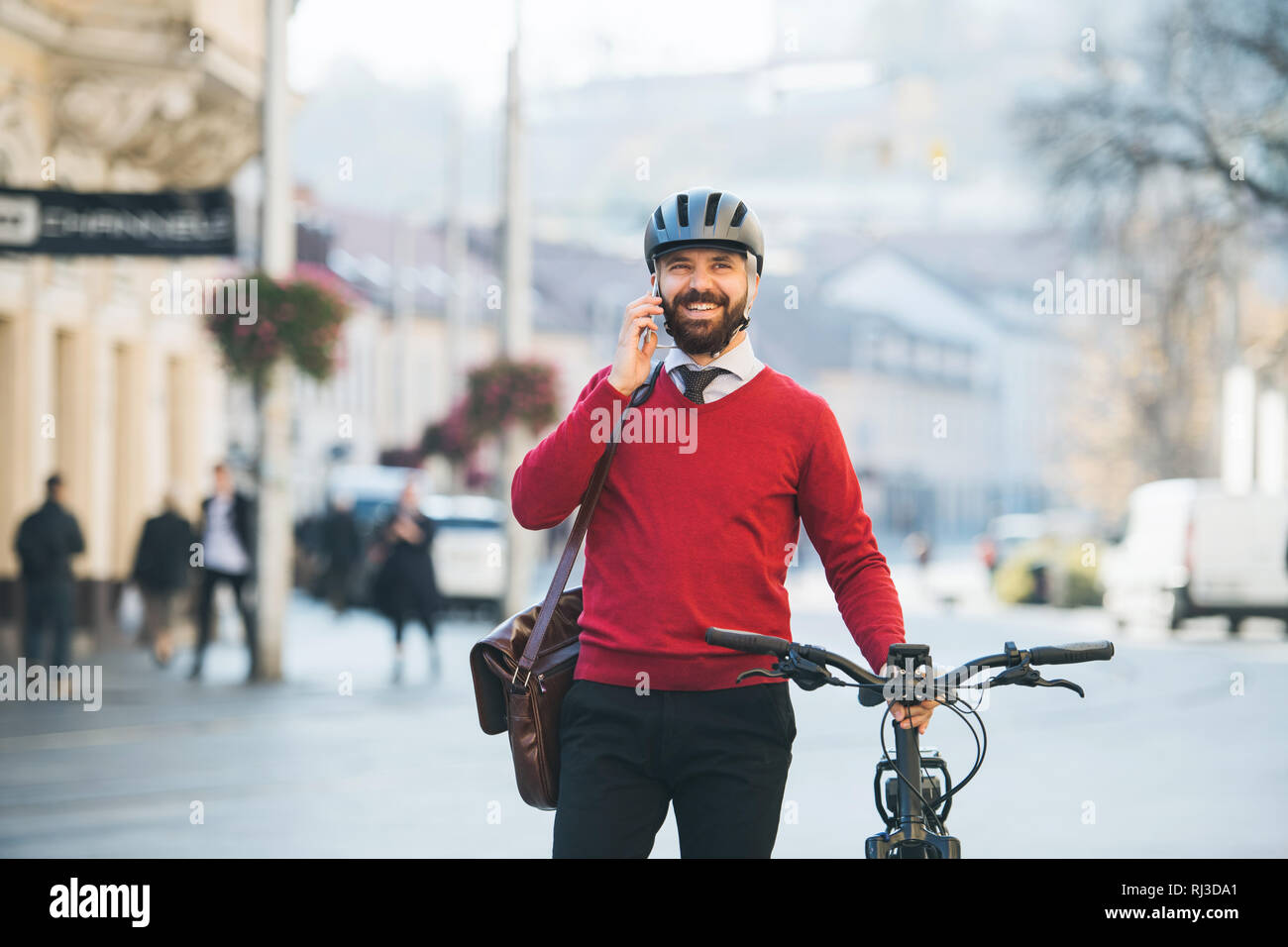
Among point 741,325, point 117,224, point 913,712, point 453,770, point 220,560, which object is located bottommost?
point 453,770

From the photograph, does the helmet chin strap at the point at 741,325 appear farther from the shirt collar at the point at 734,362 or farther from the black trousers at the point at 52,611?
the black trousers at the point at 52,611

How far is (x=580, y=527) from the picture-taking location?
12.8 ft

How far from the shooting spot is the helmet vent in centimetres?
382

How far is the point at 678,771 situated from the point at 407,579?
628 inches

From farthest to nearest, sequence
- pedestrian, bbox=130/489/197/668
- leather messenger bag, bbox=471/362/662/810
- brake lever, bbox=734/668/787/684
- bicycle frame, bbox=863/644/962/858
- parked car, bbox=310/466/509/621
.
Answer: parked car, bbox=310/466/509/621, pedestrian, bbox=130/489/197/668, leather messenger bag, bbox=471/362/662/810, brake lever, bbox=734/668/787/684, bicycle frame, bbox=863/644/962/858

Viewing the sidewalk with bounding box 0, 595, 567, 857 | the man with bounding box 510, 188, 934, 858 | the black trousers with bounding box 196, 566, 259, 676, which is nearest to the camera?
the man with bounding box 510, 188, 934, 858

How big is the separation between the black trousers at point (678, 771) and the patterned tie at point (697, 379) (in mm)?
556

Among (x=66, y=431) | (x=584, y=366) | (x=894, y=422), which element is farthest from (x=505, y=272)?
→ (x=894, y=422)

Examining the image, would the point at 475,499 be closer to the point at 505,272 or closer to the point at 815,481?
the point at 505,272

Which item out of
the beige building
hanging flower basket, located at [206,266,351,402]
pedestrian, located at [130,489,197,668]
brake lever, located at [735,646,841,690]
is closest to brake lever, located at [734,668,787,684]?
brake lever, located at [735,646,841,690]

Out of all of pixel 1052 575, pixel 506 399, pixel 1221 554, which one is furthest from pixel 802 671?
pixel 1052 575

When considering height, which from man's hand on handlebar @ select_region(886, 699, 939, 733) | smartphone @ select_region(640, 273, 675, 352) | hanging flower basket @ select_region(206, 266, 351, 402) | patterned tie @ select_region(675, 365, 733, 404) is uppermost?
hanging flower basket @ select_region(206, 266, 351, 402)

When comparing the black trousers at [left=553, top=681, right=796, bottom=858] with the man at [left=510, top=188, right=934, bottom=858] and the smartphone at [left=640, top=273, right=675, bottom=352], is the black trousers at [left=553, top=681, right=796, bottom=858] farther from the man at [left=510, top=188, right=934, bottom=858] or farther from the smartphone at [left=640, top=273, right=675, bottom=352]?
the smartphone at [left=640, top=273, right=675, bottom=352]

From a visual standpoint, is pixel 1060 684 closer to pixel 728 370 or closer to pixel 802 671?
pixel 802 671
